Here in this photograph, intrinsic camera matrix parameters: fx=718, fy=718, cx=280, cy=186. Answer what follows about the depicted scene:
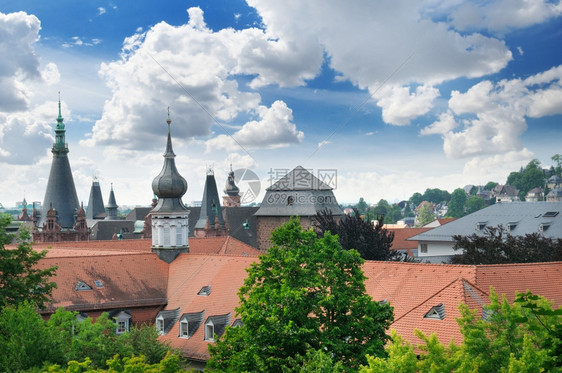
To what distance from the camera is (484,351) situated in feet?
57.4

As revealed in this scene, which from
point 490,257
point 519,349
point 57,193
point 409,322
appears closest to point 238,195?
point 57,193

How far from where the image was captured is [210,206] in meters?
81.6

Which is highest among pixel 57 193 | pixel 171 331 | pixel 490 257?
pixel 57 193

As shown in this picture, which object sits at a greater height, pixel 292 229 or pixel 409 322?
pixel 292 229

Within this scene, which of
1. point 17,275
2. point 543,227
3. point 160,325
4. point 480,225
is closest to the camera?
point 17,275

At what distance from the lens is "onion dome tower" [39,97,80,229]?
3145 inches

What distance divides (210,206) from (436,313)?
57.0 m

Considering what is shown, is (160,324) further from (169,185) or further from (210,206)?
(210,206)

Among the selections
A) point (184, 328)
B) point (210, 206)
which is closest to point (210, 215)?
point (210, 206)

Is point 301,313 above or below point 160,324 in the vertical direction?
above

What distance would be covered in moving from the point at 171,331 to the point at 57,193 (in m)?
50.4

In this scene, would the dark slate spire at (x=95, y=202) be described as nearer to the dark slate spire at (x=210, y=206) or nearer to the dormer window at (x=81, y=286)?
the dark slate spire at (x=210, y=206)

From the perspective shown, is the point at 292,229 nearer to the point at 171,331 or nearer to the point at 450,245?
the point at 171,331

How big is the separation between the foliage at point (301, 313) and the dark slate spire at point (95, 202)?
266 feet
